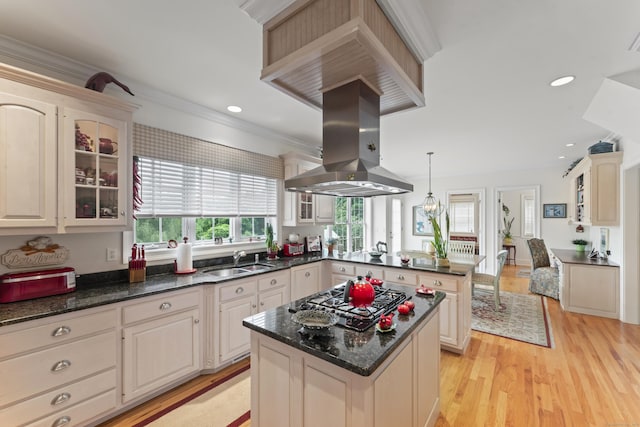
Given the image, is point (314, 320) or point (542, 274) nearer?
point (314, 320)

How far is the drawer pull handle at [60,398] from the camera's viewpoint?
1563 mm

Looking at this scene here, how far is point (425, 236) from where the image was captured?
6.92m

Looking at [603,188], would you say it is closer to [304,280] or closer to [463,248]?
[463,248]

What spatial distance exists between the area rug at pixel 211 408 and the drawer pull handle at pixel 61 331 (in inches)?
32.1

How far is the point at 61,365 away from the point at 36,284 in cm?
57

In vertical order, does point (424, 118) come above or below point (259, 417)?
above

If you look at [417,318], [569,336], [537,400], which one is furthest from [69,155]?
[569,336]

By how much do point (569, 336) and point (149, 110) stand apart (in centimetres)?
520

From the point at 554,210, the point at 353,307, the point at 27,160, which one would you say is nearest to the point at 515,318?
the point at 554,210

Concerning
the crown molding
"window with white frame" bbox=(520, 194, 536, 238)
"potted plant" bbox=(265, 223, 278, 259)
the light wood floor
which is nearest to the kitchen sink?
"potted plant" bbox=(265, 223, 278, 259)

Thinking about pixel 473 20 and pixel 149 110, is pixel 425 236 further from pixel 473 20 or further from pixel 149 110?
pixel 149 110

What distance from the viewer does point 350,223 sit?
5.58 m

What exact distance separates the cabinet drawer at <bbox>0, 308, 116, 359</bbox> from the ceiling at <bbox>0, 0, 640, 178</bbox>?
1.79 meters

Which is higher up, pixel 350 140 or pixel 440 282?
pixel 350 140
